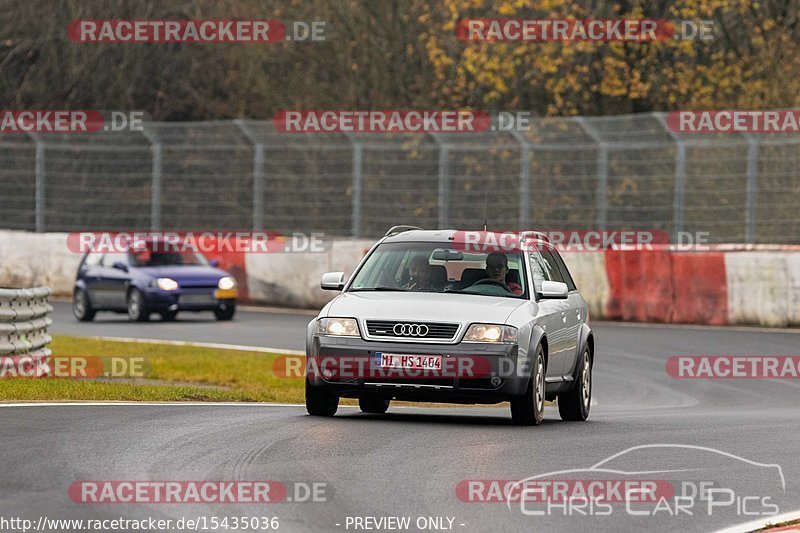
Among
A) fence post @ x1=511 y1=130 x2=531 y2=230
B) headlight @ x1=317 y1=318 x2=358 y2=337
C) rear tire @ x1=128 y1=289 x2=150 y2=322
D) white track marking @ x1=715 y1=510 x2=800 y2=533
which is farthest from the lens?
fence post @ x1=511 y1=130 x2=531 y2=230

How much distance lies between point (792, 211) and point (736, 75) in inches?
376

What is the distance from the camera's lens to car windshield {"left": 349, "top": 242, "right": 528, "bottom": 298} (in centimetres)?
1312

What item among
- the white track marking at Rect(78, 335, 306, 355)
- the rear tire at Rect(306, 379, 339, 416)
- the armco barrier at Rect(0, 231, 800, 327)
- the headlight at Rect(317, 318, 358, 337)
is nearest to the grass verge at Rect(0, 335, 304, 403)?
the white track marking at Rect(78, 335, 306, 355)

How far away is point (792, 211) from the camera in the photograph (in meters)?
25.9

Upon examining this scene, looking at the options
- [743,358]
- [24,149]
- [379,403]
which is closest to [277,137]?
[24,149]

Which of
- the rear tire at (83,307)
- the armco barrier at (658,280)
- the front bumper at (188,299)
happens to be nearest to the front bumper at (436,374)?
the armco barrier at (658,280)

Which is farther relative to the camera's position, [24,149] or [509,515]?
[24,149]

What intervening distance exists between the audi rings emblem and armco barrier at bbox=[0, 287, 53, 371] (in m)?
5.06

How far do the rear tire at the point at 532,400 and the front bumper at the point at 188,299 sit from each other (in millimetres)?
14077

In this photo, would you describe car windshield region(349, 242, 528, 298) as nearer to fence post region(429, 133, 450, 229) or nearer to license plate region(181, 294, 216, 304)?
license plate region(181, 294, 216, 304)

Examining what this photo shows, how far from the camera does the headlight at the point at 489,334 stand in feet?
40.1

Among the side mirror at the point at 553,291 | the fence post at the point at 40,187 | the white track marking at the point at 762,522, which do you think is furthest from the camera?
the fence post at the point at 40,187

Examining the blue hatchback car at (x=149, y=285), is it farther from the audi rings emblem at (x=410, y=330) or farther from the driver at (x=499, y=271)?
the audi rings emblem at (x=410, y=330)

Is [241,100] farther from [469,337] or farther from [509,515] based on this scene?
[509,515]
